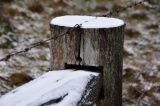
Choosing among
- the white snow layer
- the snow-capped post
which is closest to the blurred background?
the snow-capped post

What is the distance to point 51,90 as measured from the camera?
2273 millimetres

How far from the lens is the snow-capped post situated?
2.71 m

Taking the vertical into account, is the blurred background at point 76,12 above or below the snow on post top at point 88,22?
below

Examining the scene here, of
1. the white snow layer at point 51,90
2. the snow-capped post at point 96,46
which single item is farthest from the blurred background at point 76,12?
the white snow layer at point 51,90

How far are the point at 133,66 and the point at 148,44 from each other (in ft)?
3.83

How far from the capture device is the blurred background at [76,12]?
552 cm

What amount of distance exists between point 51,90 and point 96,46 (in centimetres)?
61

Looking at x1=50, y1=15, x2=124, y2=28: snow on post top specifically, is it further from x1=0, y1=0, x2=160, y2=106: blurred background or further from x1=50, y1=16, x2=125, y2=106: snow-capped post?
x1=0, y1=0, x2=160, y2=106: blurred background

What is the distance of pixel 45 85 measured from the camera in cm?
241

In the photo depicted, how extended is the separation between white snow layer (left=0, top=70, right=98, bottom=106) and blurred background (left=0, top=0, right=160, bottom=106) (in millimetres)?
2648

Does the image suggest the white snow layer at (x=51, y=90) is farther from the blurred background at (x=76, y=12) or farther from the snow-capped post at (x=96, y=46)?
the blurred background at (x=76, y=12)

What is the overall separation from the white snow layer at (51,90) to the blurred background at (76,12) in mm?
2648

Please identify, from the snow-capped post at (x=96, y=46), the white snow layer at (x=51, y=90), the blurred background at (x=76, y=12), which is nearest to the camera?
the white snow layer at (x=51, y=90)

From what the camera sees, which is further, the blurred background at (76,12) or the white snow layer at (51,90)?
the blurred background at (76,12)
